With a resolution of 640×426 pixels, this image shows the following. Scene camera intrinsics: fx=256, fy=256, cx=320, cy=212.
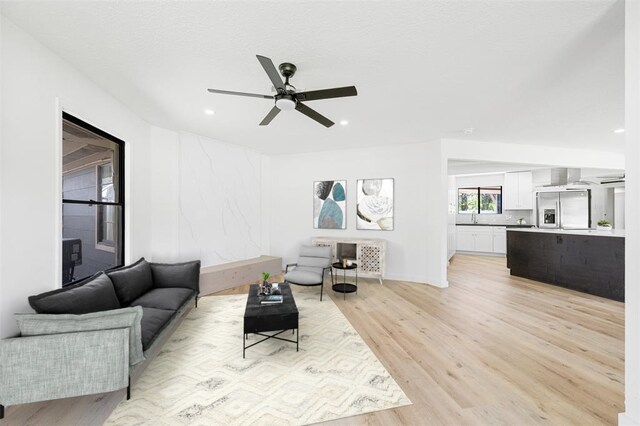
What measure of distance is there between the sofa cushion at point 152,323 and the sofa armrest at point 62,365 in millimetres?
367

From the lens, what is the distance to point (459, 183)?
8898 millimetres

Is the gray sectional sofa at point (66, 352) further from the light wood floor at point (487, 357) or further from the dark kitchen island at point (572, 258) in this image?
the dark kitchen island at point (572, 258)

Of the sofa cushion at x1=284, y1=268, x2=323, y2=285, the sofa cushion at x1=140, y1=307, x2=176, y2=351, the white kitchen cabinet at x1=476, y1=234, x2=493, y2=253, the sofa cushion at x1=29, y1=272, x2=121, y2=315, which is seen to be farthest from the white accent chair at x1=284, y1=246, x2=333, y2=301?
the white kitchen cabinet at x1=476, y1=234, x2=493, y2=253

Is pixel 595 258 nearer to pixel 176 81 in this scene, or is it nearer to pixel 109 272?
pixel 176 81

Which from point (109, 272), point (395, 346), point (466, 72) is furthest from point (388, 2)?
point (109, 272)

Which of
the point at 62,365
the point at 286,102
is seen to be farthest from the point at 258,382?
the point at 286,102

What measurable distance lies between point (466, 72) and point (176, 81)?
3.02 m

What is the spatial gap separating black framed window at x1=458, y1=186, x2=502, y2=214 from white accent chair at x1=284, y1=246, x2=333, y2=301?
21.4 feet

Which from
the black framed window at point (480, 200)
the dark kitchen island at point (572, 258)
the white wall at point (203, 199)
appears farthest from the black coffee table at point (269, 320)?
the black framed window at point (480, 200)

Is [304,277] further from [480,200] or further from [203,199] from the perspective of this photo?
[480,200]

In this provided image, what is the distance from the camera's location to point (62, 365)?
1684mm

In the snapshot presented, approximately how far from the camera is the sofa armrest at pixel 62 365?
163 centimetres

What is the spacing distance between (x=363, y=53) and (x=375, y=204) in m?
3.58

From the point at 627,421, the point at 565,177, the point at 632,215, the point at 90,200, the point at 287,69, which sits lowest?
the point at 627,421
